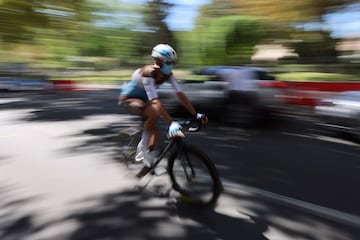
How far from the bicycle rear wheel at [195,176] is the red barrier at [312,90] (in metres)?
7.13

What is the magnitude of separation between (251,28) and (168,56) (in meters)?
20.9

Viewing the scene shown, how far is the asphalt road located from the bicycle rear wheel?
0.48ft

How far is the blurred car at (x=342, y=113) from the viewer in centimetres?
798

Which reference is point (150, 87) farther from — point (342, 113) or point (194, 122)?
point (342, 113)

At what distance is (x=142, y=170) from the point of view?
5352 mm

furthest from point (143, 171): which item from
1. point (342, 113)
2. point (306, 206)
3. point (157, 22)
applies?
point (157, 22)

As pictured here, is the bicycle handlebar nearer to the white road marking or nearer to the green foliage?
the white road marking

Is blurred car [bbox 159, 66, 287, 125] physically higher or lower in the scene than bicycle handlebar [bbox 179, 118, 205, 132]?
lower

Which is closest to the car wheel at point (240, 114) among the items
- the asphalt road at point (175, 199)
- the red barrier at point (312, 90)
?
the asphalt road at point (175, 199)

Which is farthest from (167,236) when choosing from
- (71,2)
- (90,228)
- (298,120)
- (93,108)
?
(71,2)

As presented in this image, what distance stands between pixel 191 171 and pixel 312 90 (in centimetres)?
928

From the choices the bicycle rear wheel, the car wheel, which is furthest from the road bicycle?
the car wheel

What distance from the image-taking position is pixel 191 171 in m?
4.73

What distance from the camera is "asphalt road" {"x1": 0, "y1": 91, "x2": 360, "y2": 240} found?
4.12 meters
